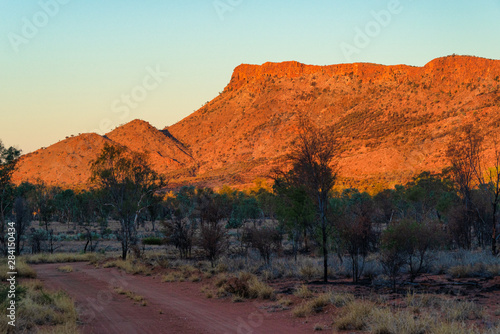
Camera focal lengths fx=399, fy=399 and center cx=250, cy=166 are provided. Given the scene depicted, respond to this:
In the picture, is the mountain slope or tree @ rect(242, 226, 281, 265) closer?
tree @ rect(242, 226, 281, 265)

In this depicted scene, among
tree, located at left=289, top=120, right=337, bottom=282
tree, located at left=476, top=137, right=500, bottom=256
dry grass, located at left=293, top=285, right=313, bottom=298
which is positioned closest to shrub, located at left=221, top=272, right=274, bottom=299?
dry grass, located at left=293, top=285, right=313, bottom=298

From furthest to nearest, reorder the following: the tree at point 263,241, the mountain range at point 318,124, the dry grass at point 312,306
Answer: the mountain range at point 318,124 → the tree at point 263,241 → the dry grass at point 312,306

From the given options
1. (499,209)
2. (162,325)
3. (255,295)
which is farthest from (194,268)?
(499,209)

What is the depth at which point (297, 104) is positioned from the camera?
431ft

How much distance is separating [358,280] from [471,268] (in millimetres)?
4492

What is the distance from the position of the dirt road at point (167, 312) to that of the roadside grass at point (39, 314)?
52 cm

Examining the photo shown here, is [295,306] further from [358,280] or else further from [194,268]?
[194,268]

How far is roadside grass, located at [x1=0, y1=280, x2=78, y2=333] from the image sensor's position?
8852 millimetres

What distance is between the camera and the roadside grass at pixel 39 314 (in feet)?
29.0

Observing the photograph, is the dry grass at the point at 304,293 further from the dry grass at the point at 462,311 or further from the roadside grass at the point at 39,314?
the roadside grass at the point at 39,314

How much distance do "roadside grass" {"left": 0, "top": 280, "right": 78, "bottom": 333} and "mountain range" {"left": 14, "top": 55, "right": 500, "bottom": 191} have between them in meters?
61.6

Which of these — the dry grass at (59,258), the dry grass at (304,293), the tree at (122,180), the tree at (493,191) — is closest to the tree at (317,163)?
the dry grass at (304,293)

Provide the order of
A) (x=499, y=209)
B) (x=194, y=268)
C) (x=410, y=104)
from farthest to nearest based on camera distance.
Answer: (x=410, y=104)
(x=499, y=209)
(x=194, y=268)

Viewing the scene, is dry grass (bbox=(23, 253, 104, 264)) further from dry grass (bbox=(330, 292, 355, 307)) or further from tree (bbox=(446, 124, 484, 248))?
tree (bbox=(446, 124, 484, 248))
